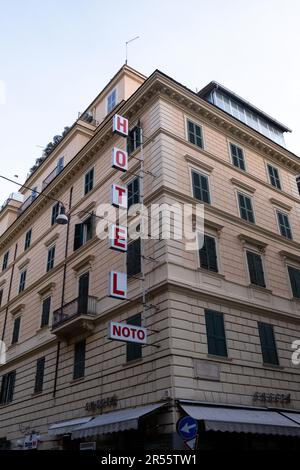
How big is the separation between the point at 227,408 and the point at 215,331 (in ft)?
8.87

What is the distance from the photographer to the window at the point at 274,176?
23.9 metres

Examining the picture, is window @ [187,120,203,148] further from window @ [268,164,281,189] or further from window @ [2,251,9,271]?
window @ [2,251,9,271]

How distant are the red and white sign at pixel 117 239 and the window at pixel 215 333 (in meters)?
3.94

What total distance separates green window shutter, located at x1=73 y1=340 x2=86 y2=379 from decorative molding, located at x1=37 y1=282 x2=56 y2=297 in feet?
15.0

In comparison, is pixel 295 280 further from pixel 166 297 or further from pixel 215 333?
pixel 166 297

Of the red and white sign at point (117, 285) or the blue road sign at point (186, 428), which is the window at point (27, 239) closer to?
the red and white sign at point (117, 285)

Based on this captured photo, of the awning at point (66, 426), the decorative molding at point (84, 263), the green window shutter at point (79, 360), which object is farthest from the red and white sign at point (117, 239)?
the awning at point (66, 426)

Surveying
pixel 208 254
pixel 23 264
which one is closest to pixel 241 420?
pixel 208 254

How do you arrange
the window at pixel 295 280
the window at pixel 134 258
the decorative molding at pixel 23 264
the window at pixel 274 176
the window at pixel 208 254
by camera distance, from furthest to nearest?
the decorative molding at pixel 23 264, the window at pixel 274 176, the window at pixel 295 280, the window at pixel 134 258, the window at pixel 208 254

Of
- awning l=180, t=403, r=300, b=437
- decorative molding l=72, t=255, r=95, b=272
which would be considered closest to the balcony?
decorative molding l=72, t=255, r=95, b=272

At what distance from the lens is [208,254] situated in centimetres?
1770

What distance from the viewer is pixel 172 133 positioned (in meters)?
19.7
